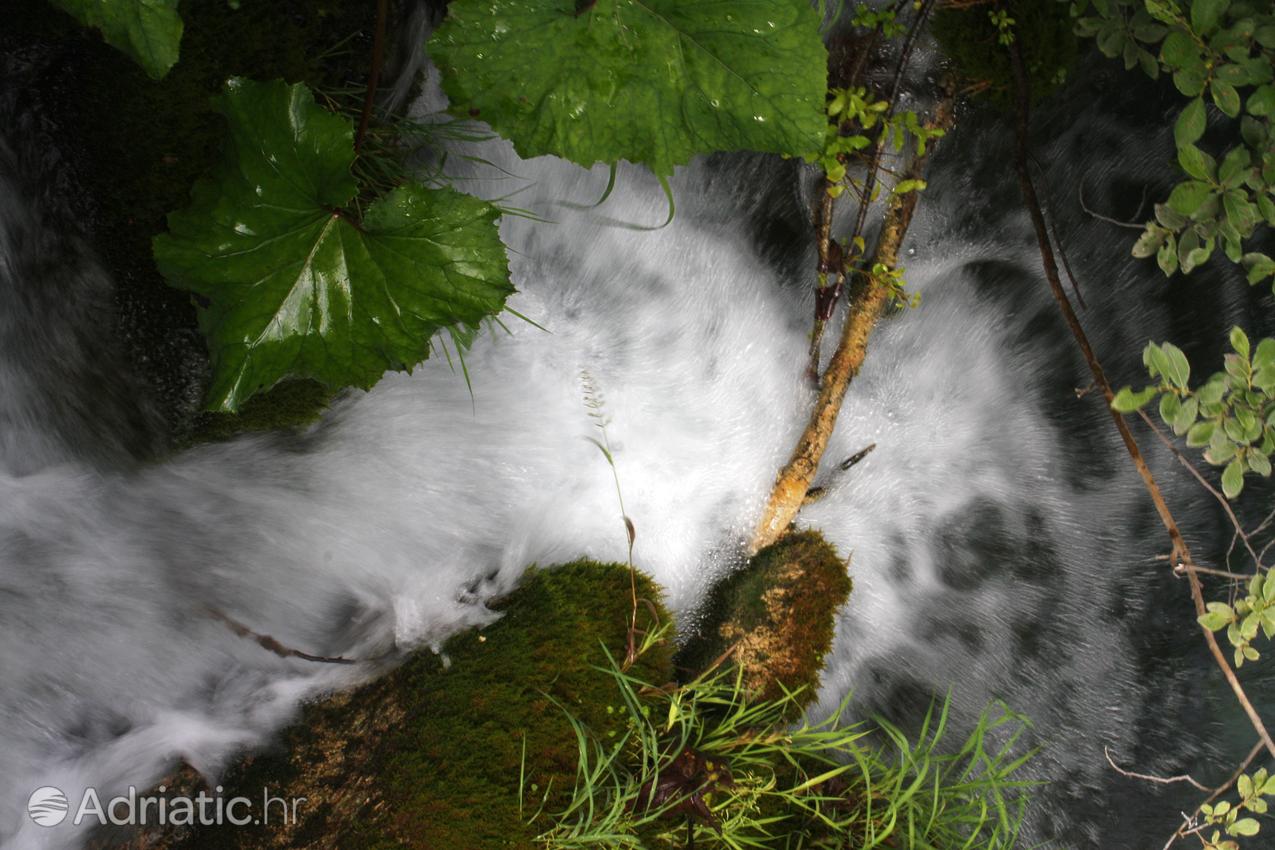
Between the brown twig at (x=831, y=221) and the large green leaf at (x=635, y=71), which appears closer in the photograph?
the large green leaf at (x=635, y=71)

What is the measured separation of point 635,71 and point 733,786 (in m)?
1.64

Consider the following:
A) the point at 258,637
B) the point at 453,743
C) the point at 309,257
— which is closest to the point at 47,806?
the point at 258,637

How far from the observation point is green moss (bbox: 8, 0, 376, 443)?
5.51 feet

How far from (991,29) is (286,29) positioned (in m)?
1.53

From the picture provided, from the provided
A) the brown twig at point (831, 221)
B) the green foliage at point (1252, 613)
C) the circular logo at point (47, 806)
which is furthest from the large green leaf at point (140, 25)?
the green foliage at point (1252, 613)

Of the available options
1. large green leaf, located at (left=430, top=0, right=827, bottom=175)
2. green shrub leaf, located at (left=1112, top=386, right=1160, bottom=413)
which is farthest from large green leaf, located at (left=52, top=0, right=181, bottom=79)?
green shrub leaf, located at (left=1112, top=386, right=1160, bottom=413)

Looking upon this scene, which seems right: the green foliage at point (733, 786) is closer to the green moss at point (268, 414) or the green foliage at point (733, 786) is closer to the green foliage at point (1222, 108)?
the green moss at point (268, 414)

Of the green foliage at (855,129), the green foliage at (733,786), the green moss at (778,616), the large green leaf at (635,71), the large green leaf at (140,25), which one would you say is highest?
the large green leaf at (140,25)

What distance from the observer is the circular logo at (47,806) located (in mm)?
2150

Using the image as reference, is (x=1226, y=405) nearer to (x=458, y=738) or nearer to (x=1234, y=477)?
(x=1234, y=477)

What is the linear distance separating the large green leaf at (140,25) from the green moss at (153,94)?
0.42 metres

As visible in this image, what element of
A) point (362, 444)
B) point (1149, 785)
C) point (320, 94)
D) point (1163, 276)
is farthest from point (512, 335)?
point (1149, 785)

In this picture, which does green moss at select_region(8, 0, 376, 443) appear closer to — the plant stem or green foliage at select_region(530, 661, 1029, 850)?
the plant stem

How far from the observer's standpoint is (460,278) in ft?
5.01
